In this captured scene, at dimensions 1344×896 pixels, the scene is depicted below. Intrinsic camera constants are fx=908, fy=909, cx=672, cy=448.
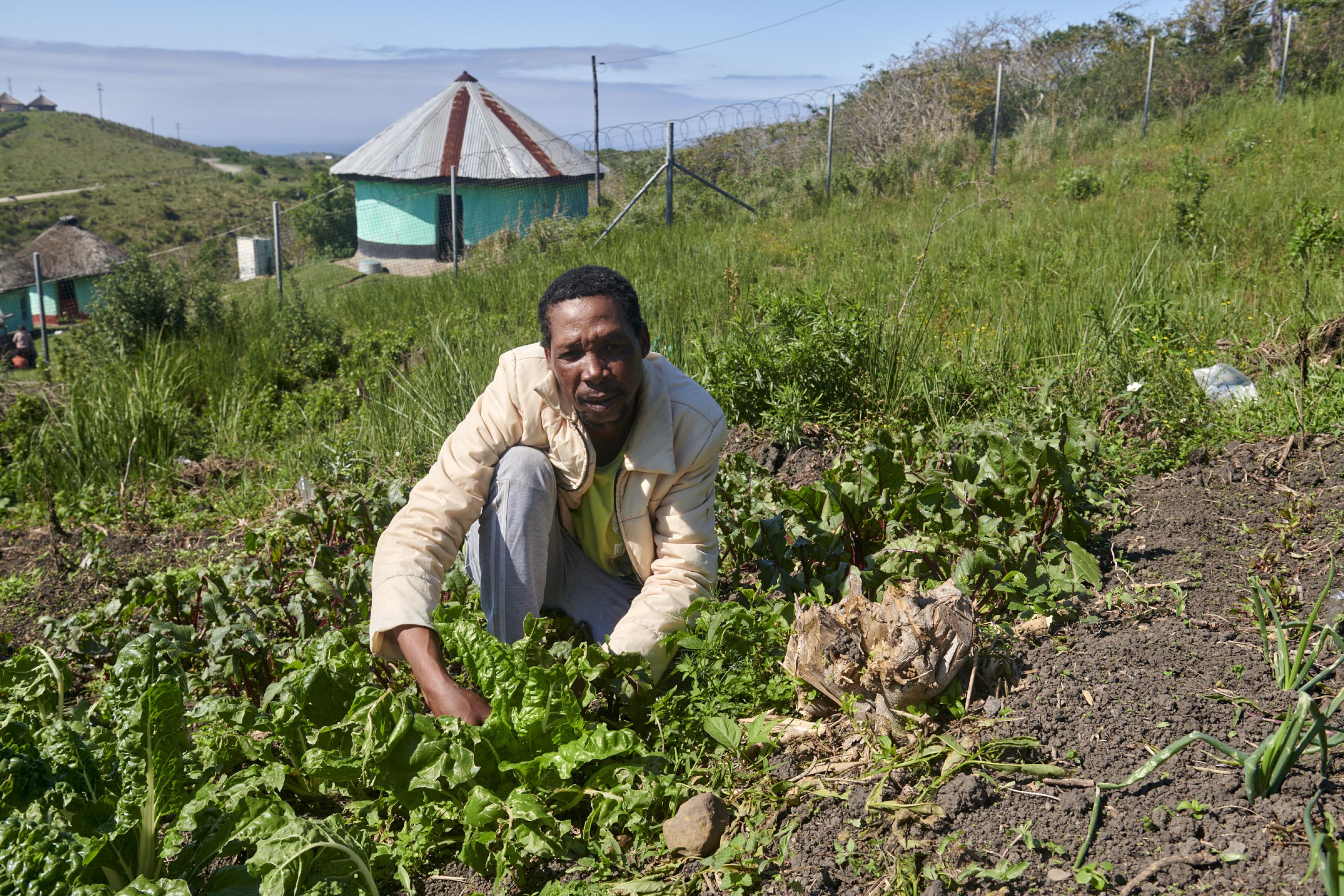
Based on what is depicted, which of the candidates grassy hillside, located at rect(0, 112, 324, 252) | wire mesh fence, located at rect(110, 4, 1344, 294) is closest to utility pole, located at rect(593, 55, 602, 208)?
wire mesh fence, located at rect(110, 4, 1344, 294)

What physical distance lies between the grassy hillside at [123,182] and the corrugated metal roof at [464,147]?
23947 millimetres

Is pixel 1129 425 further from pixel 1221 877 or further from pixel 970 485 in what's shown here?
pixel 1221 877

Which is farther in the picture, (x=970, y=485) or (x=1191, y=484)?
(x=1191, y=484)

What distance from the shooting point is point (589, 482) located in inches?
110

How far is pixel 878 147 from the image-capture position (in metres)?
18.4

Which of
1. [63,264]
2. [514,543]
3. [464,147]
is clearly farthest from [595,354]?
[63,264]

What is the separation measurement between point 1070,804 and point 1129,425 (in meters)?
2.53

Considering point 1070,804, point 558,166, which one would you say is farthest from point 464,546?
point 558,166

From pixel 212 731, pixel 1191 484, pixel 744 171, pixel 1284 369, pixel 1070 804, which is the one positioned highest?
pixel 744 171

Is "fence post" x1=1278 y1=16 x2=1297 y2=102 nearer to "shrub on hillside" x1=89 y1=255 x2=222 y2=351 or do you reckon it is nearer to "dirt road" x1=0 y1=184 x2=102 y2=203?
"shrub on hillside" x1=89 y1=255 x2=222 y2=351

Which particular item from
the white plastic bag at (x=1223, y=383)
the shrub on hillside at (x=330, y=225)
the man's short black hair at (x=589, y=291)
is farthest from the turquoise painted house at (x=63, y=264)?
the white plastic bag at (x=1223, y=383)

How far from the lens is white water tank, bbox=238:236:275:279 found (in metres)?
29.8

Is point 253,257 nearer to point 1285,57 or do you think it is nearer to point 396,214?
point 396,214

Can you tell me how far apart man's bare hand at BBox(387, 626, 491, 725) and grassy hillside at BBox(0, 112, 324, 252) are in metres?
44.9
